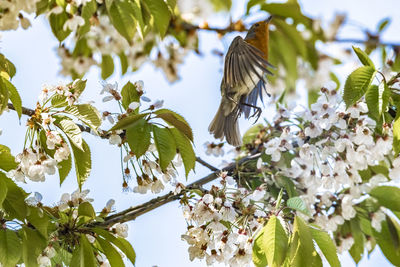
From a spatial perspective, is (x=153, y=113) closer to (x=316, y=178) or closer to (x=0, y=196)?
(x=0, y=196)

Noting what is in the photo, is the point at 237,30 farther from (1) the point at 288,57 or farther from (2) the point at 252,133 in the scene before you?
(2) the point at 252,133

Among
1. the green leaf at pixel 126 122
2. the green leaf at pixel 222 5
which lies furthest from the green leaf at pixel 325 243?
the green leaf at pixel 222 5

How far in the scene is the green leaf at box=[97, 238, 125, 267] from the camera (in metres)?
1.82

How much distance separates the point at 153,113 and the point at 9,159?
1.59 feet

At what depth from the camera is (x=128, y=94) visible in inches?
76.5

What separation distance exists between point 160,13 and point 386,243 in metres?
1.21

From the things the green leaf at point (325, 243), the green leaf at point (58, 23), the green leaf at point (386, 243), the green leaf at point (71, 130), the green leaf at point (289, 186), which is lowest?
the green leaf at point (386, 243)

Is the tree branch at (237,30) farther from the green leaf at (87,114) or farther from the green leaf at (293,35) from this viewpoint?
the green leaf at (87,114)

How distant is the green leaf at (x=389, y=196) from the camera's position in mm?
2051

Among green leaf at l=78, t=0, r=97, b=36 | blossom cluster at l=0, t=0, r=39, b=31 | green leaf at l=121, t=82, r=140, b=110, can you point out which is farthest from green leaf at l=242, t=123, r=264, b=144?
blossom cluster at l=0, t=0, r=39, b=31

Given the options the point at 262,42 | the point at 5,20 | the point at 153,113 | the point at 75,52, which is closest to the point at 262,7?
the point at 153,113

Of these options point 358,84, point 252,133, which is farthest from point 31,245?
point 252,133

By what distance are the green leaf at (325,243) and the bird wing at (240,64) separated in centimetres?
62

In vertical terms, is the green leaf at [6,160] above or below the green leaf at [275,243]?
above
